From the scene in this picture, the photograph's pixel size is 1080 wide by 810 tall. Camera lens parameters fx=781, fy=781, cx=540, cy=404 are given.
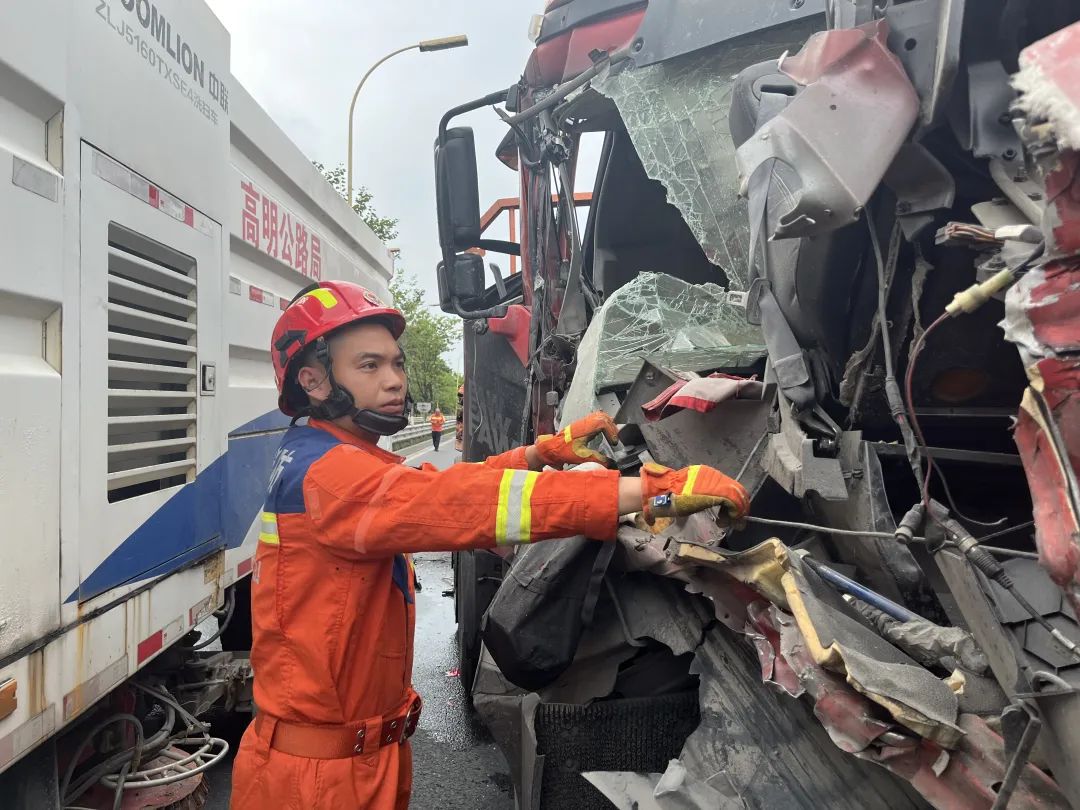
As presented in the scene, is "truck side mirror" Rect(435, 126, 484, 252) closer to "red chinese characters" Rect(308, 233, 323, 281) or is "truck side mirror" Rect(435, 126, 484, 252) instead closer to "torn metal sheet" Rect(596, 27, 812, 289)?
"torn metal sheet" Rect(596, 27, 812, 289)

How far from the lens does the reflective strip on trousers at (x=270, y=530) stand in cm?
190

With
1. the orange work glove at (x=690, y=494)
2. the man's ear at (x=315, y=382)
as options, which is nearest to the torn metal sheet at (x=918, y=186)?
A: the orange work glove at (x=690, y=494)

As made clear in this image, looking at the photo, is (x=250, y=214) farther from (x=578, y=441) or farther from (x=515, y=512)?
(x=515, y=512)

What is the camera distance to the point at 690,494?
152 centimetres

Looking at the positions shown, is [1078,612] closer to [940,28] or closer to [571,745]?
[940,28]

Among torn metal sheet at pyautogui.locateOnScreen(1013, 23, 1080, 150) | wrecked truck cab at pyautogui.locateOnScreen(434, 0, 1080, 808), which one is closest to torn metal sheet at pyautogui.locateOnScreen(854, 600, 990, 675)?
wrecked truck cab at pyautogui.locateOnScreen(434, 0, 1080, 808)

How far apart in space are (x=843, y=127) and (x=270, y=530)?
5.00ft

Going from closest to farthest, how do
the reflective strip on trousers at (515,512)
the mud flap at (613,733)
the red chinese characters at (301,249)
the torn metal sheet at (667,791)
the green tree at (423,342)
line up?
1. the torn metal sheet at (667,791)
2. the reflective strip on trousers at (515,512)
3. the mud flap at (613,733)
4. the red chinese characters at (301,249)
5. the green tree at (423,342)

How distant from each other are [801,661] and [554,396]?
6.91 feet

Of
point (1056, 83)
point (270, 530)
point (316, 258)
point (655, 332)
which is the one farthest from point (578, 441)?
point (316, 258)

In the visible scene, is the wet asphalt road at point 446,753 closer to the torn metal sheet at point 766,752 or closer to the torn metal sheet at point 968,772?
the torn metal sheet at point 766,752

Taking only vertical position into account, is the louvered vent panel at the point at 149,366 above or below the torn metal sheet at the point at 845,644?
above

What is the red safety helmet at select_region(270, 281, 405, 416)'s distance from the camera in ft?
6.65

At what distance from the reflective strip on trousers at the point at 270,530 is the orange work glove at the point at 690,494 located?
0.92 meters
